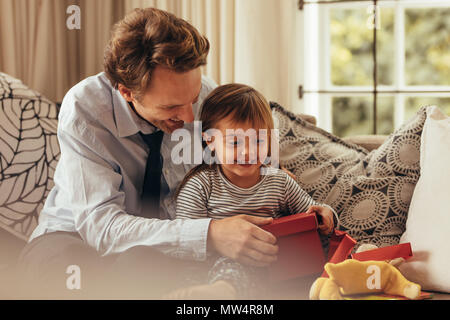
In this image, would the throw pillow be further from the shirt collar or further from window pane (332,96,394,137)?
window pane (332,96,394,137)

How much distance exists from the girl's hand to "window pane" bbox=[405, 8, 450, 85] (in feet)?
4.79

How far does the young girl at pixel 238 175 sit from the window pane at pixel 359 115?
1.31 metres

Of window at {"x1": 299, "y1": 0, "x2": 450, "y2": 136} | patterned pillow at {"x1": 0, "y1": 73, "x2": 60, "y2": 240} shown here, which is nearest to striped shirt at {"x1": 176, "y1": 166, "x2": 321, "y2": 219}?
patterned pillow at {"x1": 0, "y1": 73, "x2": 60, "y2": 240}

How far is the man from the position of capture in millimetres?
1116

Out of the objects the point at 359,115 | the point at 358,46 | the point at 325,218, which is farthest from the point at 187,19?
the point at 325,218

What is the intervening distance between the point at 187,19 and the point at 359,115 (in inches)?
37.0

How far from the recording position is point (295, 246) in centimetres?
113

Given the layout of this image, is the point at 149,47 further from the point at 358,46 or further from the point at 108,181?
the point at 358,46

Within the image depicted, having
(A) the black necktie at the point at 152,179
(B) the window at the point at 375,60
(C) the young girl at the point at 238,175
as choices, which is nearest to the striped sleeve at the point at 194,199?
(C) the young girl at the point at 238,175

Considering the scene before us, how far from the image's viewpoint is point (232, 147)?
122cm

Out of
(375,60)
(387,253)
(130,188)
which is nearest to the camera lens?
(387,253)

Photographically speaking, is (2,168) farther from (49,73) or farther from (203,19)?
(203,19)

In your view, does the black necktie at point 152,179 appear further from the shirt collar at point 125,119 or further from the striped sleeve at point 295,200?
the striped sleeve at point 295,200

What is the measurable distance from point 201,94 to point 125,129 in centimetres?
29
